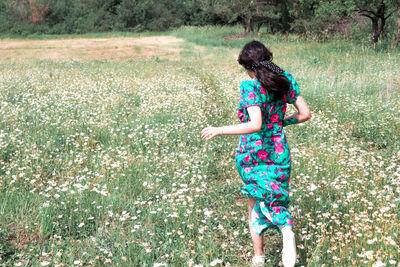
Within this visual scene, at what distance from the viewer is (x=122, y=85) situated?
12078 millimetres

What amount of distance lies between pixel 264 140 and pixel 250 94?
0.44 meters

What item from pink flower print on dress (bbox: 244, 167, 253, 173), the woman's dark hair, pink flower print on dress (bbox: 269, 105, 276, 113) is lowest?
pink flower print on dress (bbox: 244, 167, 253, 173)

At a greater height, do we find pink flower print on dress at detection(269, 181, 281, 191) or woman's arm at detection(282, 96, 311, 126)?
woman's arm at detection(282, 96, 311, 126)

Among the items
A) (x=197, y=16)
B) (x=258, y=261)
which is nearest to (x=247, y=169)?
(x=258, y=261)

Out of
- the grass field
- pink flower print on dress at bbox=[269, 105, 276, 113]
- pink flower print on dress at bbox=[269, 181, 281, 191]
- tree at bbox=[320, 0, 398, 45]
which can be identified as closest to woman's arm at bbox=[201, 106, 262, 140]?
pink flower print on dress at bbox=[269, 105, 276, 113]

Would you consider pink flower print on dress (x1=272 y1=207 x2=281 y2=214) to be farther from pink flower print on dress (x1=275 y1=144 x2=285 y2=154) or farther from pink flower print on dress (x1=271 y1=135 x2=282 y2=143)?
pink flower print on dress (x1=271 y1=135 x2=282 y2=143)

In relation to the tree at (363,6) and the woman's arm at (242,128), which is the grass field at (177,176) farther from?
the tree at (363,6)

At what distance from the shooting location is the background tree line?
55.0 feet

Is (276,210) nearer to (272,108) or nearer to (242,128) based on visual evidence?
(242,128)

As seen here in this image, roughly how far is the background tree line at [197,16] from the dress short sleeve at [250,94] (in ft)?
43.3

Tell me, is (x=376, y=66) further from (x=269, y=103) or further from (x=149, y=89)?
(x=269, y=103)

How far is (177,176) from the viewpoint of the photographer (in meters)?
5.09

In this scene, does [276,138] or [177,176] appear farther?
[177,176]

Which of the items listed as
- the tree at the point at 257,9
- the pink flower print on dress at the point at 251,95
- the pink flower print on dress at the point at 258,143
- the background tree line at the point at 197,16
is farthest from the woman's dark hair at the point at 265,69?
the tree at the point at 257,9
